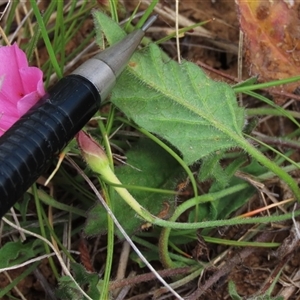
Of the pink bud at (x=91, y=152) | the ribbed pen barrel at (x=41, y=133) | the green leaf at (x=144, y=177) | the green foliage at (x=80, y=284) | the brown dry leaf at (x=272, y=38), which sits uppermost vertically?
the brown dry leaf at (x=272, y=38)

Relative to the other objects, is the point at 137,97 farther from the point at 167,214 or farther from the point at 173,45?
the point at 173,45

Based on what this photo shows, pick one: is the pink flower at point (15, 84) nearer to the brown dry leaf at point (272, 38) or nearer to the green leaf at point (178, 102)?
the green leaf at point (178, 102)

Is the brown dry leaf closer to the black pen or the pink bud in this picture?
the black pen

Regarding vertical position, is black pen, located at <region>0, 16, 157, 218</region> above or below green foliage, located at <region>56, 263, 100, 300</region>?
above

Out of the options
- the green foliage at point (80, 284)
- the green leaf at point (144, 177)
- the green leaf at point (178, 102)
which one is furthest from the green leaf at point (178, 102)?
the green foliage at point (80, 284)

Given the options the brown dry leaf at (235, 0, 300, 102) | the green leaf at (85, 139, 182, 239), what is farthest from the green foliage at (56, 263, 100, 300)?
the brown dry leaf at (235, 0, 300, 102)
